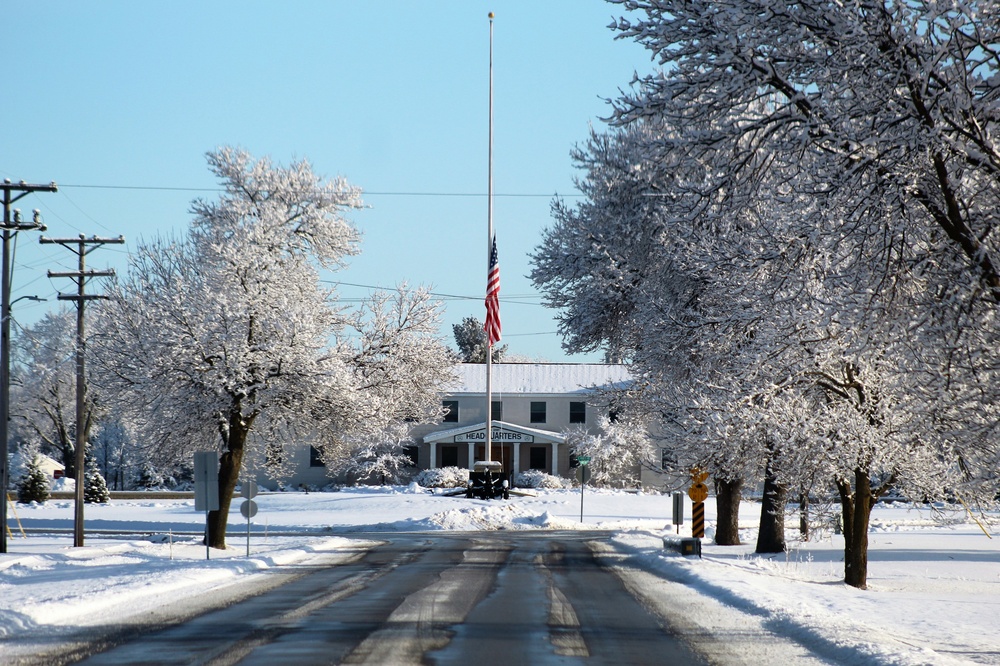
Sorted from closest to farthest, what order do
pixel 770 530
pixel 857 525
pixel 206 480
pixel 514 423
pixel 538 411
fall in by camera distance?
pixel 857 525
pixel 206 480
pixel 770 530
pixel 514 423
pixel 538 411

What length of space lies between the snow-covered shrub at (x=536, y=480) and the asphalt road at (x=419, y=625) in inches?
1646

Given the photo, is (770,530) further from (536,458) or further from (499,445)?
(536,458)

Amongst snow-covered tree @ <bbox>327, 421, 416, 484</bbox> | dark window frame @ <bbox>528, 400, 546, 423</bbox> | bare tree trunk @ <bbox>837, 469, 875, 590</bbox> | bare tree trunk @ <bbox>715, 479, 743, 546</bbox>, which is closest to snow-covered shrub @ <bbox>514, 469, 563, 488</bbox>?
dark window frame @ <bbox>528, 400, 546, 423</bbox>

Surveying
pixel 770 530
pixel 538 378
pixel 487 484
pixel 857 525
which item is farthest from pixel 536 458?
pixel 857 525

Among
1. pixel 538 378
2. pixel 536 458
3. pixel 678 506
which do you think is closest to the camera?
pixel 678 506

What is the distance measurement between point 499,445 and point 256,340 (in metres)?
42.5

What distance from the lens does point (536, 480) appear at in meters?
64.4

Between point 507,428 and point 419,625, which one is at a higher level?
point 507,428

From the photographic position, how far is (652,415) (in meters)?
30.4

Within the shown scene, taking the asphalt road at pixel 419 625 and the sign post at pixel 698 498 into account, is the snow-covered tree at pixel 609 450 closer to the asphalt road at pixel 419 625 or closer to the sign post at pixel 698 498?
the sign post at pixel 698 498

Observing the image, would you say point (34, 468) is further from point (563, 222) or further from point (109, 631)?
point (109, 631)

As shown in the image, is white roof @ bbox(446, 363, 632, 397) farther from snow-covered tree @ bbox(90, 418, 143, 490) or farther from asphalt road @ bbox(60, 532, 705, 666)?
asphalt road @ bbox(60, 532, 705, 666)

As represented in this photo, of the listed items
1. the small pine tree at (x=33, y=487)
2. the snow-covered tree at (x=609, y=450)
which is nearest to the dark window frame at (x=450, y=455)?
the snow-covered tree at (x=609, y=450)

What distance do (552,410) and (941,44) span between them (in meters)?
63.2
